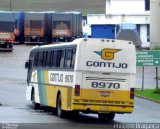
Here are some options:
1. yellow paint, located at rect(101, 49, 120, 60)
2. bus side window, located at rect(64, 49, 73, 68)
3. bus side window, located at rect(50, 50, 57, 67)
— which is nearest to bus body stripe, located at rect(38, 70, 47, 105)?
bus side window, located at rect(50, 50, 57, 67)

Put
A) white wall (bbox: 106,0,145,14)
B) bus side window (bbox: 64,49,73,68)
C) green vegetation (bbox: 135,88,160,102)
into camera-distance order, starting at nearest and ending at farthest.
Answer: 1. bus side window (bbox: 64,49,73,68)
2. green vegetation (bbox: 135,88,160,102)
3. white wall (bbox: 106,0,145,14)

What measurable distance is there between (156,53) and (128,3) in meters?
47.3

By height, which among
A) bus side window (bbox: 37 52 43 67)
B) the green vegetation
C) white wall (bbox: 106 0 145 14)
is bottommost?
the green vegetation

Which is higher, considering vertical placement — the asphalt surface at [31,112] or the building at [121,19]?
the building at [121,19]

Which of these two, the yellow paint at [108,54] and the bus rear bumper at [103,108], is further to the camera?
the yellow paint at [108,54]

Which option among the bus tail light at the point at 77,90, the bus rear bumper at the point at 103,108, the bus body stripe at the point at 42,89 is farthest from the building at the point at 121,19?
the bus tail light at the point at 77,90

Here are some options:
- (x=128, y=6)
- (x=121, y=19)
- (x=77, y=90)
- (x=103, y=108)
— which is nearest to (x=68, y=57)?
(x=77, y=90)

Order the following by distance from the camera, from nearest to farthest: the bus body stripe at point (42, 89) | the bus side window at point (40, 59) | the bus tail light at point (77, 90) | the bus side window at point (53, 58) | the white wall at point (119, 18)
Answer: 1. the bus tail light at point (77, 90)
2. the bus side window at point (53, 58)
3. the bus body stripe at point (42, 89)
4. the bus side window at point (40, 59)
5. the white wall at point (119, 18)

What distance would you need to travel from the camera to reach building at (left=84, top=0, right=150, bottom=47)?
269 feet

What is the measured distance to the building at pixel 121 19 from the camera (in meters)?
81.9

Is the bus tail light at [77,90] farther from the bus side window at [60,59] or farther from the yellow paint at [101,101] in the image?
the bus side window at [60,59]

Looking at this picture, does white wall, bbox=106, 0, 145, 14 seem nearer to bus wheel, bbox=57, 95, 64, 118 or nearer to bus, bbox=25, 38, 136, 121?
bus wheel, bbox=57, 95, 64, 118

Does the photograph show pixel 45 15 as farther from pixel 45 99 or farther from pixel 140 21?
pixel 45 99

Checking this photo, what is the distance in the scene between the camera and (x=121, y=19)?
84.1 meters
